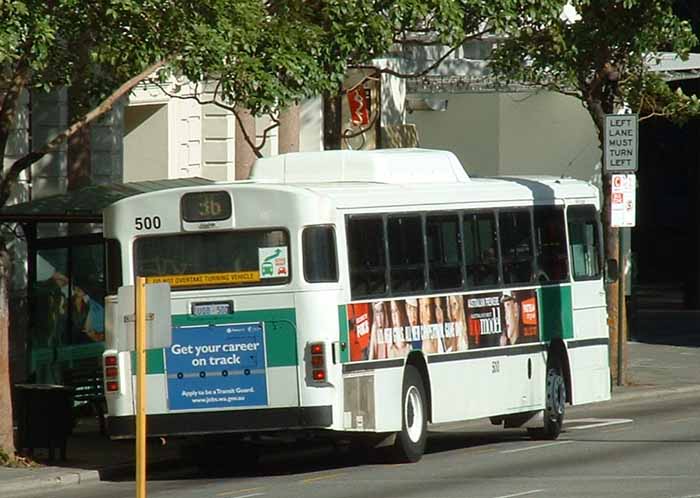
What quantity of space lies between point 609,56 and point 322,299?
34.8ft

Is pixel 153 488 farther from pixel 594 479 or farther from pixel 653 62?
pixel 653 62

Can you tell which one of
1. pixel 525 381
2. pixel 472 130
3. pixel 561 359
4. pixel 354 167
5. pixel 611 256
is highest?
pixel 472 130

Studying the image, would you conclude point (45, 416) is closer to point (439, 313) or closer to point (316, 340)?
point (316, 340)

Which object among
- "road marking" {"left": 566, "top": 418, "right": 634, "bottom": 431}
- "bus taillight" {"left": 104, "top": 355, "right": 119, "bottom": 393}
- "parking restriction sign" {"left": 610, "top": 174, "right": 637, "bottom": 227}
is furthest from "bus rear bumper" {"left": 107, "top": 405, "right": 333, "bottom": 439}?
"parking restriction sign" {"left": 610, "top": 174, "right": 637, "bottom": 227}

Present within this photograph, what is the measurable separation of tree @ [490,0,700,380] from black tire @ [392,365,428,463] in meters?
7.56

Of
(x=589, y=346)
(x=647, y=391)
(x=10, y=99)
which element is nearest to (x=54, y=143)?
(x=10, y=99)

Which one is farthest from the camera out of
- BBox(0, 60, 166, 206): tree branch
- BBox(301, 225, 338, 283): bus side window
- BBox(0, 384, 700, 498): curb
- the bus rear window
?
BBox(0, 60, 166, 206): tree branch

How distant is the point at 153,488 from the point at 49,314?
5.92m

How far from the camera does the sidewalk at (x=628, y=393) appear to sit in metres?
18.9

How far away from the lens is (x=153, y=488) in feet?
60.6

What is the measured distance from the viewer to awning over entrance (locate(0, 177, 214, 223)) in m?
20.9

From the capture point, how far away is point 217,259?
18734 mm

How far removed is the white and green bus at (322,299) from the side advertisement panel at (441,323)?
0.02 m

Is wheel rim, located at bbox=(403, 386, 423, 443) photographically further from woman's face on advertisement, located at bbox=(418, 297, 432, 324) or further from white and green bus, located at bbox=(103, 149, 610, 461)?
woman's face on advertisement, located at bbox=(418, 297, 432, 324)
